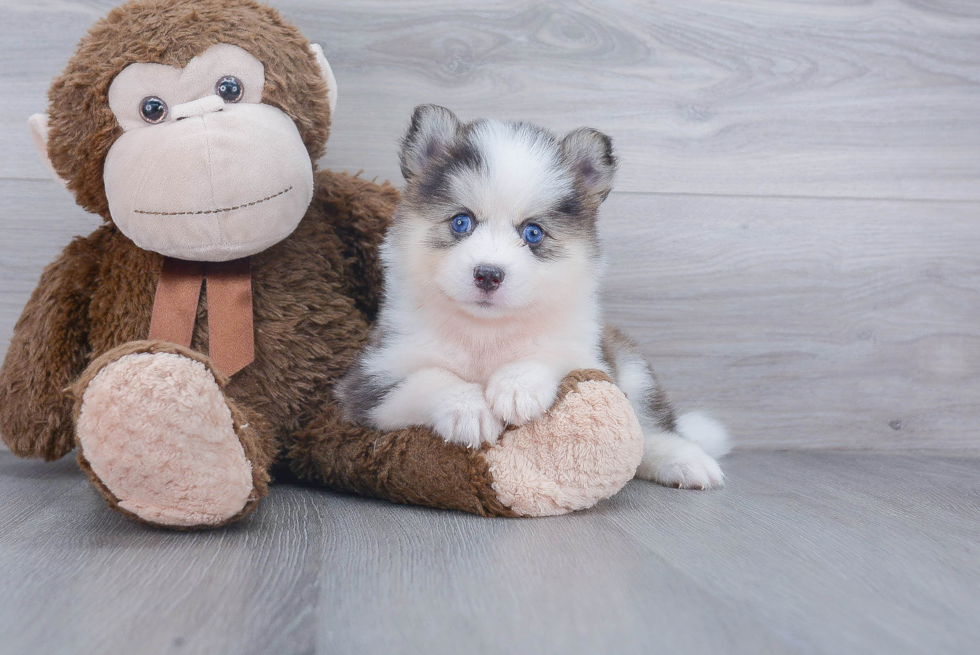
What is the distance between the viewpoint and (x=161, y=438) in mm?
1200

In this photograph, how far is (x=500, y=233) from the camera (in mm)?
1501

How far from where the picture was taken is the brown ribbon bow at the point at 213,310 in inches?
63.2

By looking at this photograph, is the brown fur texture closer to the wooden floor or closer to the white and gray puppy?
the white and gray puppy

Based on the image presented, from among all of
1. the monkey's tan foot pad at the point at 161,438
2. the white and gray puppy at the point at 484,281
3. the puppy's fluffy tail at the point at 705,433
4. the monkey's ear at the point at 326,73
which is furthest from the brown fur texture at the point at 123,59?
the puppy's fluffy tail at the point at 705,433

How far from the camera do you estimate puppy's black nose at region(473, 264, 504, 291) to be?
4.64 feet

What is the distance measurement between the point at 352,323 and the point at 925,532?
124cm

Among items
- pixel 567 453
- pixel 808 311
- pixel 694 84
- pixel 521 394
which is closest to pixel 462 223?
pixel 521 394

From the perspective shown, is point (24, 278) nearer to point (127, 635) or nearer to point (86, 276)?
point (86, 276)

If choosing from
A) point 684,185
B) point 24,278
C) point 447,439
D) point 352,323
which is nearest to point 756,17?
point 684,185

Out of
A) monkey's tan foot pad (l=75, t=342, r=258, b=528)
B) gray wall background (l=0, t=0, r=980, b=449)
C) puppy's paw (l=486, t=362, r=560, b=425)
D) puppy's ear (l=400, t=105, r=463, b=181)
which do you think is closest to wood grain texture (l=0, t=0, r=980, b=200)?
gray wall background (l=0, t=0, r=980, b=449)

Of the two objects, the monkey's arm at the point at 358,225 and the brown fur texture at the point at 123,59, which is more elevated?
the brown fur texture at the point at 123,59

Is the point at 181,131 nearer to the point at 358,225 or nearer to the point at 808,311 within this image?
the point at 358,225

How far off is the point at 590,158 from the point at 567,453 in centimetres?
61

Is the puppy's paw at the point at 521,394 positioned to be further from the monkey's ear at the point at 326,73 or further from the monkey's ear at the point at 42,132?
the monkey's ear at the point at 42,132
